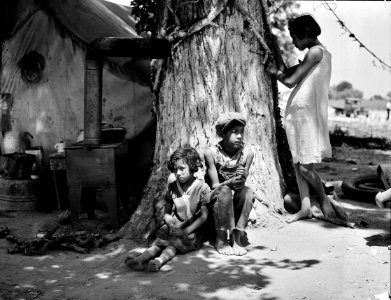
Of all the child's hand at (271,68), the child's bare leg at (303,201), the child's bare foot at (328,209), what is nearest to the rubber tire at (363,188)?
the child's bare foot at (328,209)

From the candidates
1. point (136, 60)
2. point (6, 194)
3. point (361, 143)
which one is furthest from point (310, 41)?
point (361, 143)

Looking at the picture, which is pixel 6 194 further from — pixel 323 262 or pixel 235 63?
pixel 323 262

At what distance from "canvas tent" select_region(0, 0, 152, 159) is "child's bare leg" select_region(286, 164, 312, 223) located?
3.04 meters

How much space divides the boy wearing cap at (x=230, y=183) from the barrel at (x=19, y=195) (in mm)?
2950

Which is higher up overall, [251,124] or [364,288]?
[251,124]

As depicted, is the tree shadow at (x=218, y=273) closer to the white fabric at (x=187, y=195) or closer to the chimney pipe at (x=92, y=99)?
the white fabric at (x=187, y=195)

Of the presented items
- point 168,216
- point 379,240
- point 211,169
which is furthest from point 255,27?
point 379,240

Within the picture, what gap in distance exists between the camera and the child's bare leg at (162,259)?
183 inches

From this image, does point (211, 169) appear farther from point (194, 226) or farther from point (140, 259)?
point (140, 259)

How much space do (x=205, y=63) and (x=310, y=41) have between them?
3.53 ft

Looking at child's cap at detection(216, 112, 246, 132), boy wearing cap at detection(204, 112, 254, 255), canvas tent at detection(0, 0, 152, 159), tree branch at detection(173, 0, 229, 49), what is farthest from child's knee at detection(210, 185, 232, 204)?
canvas tent at detection(0, 0, 152, 159)

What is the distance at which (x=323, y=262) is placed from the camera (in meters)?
4.73

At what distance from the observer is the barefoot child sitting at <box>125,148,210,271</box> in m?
5.00

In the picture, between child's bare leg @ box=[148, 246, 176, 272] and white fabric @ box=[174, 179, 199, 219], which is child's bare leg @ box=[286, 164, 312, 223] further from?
child's bare leg @ box=[148, 246, 176, 272]
